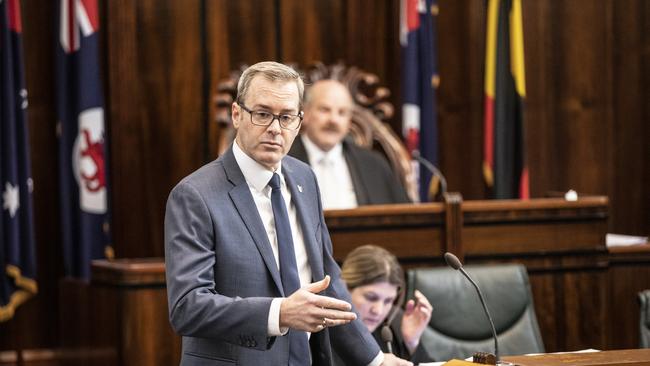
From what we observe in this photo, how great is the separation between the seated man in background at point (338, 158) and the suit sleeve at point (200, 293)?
2979mm

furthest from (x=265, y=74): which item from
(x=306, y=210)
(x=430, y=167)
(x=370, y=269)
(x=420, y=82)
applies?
(x=420, y=82)

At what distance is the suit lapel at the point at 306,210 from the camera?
2.72m

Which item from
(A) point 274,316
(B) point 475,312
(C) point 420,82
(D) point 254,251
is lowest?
(B) point 475,312

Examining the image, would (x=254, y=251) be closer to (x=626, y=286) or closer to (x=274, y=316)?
(x=274, y=316)

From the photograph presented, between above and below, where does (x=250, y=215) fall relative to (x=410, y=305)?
above

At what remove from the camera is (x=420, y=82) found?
6.64 m

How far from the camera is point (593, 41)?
23.6ft

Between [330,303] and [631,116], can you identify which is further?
[631,116]

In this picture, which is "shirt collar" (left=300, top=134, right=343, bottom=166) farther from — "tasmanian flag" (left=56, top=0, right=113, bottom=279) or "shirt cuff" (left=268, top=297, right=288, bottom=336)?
"shirt cuff" (left=268, top=297, right=288, bottom=336)

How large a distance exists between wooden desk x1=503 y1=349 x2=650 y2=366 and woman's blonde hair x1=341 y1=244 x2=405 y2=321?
0.77 meters

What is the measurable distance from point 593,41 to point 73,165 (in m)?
3.47

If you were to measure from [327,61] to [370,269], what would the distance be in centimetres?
347

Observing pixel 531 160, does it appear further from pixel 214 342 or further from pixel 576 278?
pixel 214 342

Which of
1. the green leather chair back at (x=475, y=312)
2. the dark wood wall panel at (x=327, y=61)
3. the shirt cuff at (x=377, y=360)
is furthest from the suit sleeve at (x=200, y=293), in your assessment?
the dark wood wall panel at (x=327, y=61)
